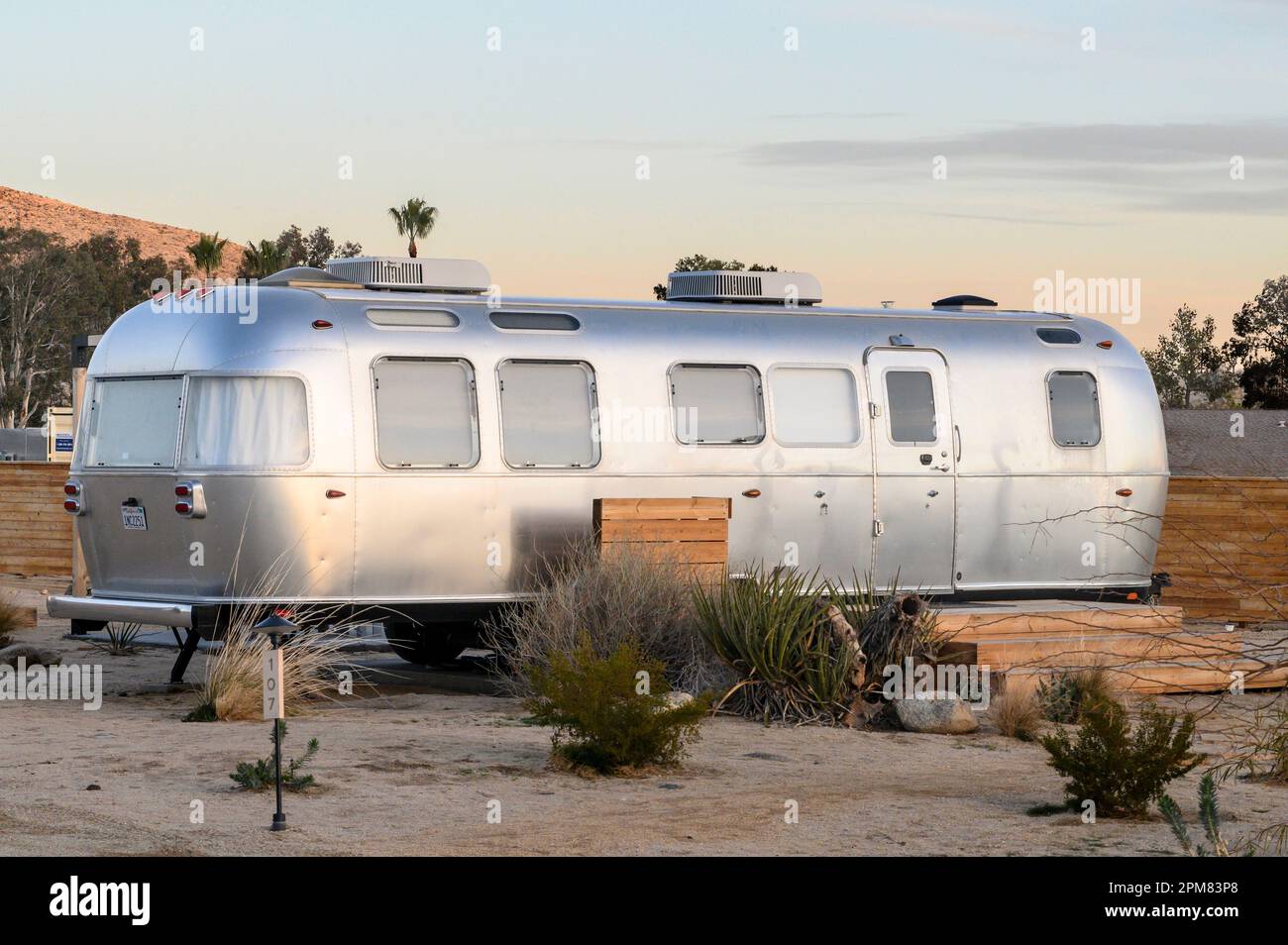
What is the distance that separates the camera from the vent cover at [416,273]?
517 inches

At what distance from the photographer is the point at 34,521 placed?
75.0ft

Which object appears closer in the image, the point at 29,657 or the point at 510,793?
the point at 510,793

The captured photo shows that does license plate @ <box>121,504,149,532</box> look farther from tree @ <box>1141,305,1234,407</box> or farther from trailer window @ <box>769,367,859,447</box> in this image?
tree @ <box>1141,305,1234,407</box>

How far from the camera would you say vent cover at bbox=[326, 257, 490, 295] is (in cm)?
1314

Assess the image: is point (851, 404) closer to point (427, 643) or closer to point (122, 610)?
point (427, 643)

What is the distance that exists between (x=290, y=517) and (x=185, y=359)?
135 cm

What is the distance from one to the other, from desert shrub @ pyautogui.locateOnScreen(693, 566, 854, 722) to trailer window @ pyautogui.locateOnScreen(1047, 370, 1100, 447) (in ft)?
13.2

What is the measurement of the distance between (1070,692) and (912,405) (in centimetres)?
331

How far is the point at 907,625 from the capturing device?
1156 cm

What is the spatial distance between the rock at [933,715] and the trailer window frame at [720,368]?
9.84 ft

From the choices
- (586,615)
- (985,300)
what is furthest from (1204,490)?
(586,615)

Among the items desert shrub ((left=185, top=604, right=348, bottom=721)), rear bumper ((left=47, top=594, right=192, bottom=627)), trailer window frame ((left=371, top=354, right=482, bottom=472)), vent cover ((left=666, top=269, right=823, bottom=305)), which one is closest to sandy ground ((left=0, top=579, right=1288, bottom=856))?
desert shrub ((left=185, top=604, right=348, bottom=721))

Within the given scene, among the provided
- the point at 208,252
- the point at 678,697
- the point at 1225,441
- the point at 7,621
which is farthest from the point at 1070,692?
the point at 208,252

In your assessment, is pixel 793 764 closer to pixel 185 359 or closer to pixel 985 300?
pixel 185 359
